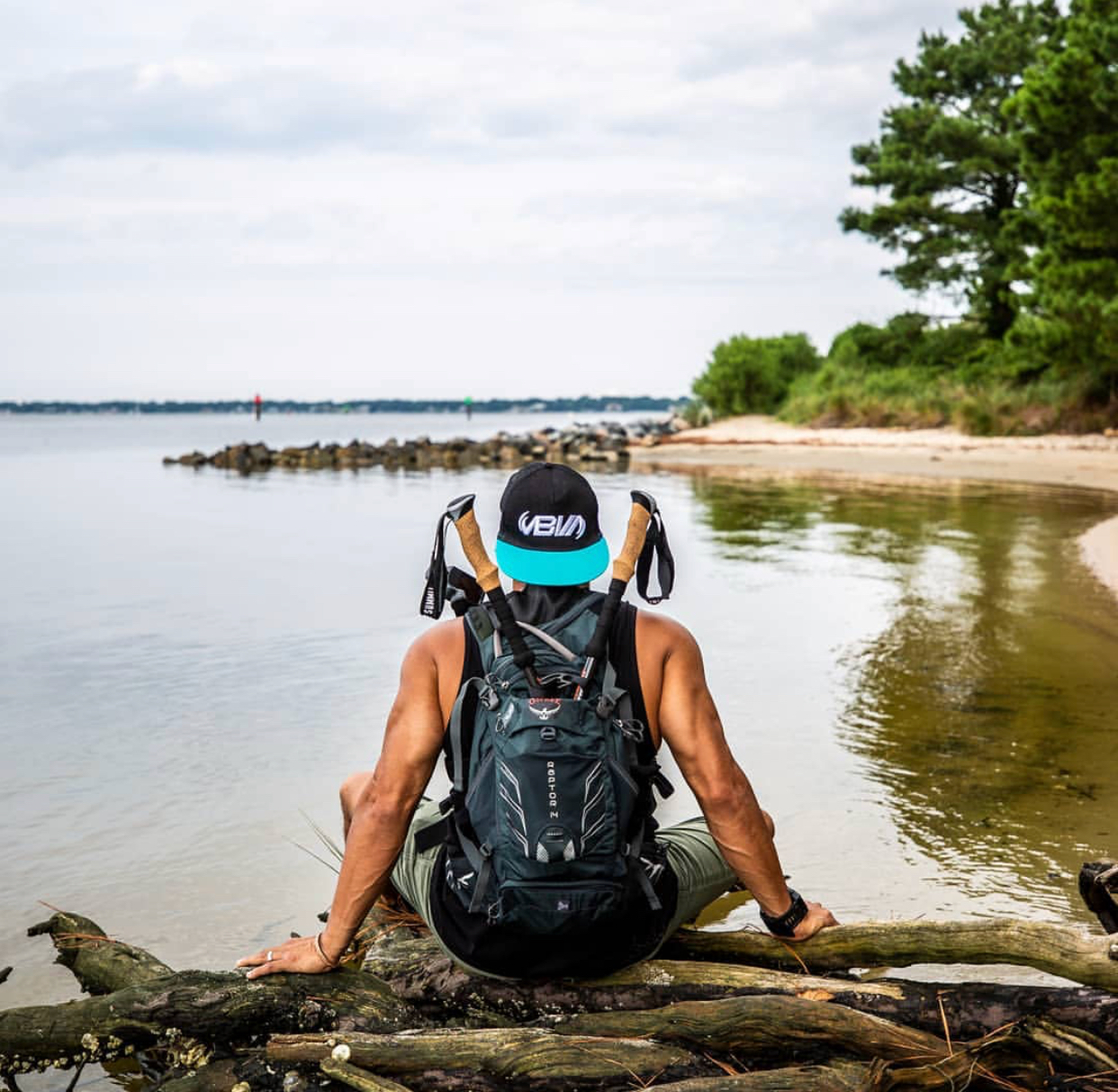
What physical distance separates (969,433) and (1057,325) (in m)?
9.97

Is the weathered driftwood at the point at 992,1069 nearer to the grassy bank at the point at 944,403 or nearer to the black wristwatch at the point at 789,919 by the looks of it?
the black wristwatch at the point at 789,919

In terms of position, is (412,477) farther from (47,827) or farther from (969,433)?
(47,827)

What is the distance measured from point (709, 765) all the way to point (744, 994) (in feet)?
2.17

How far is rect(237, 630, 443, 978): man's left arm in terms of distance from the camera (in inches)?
131

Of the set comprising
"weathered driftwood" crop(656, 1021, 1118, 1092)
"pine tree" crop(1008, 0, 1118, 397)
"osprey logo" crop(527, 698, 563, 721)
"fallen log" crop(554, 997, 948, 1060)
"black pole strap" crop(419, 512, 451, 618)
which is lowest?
"weathered driftwood" crop(656, 1021, 1118, 1092)

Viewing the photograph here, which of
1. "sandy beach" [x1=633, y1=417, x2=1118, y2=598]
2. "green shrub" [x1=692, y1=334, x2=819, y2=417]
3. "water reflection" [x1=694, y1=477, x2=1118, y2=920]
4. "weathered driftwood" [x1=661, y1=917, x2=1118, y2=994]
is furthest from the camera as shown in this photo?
"green shrub" [x1=692, y1=334, x2=819, y2=417]

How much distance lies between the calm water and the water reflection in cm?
3

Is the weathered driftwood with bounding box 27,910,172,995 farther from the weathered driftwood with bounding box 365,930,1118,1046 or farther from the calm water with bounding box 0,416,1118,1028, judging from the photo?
the calm water with bounding box 0,416,1118,1028

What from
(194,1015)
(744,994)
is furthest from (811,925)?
(194,1015)

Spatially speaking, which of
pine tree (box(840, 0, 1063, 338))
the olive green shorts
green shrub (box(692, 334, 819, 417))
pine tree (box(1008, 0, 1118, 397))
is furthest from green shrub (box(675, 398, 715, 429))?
the olive green shorts

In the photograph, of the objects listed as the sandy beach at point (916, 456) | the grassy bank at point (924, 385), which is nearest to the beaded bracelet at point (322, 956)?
the sandy beach at point (916, 456)

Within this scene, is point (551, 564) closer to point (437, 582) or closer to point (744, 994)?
point (437, 582)

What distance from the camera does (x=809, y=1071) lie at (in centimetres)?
330

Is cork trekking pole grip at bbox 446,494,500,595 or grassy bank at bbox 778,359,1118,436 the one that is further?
grassy bank at bbox 778,359,1118,436
